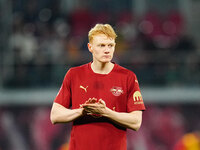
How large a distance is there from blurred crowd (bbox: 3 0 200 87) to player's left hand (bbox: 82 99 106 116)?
818 centimetres

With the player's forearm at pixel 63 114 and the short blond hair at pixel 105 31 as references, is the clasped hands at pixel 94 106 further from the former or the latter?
the short blond hair at pixel 105 31

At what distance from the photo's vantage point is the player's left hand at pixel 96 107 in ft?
13.2

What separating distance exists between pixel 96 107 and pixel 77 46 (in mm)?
9198

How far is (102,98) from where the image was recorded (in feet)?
14.1

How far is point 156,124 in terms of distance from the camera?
1246 centimetres

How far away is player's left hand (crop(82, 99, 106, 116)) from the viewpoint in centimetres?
402

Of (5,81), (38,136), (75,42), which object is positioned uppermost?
(75,42)

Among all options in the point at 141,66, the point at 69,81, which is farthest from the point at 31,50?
the point at 69,81

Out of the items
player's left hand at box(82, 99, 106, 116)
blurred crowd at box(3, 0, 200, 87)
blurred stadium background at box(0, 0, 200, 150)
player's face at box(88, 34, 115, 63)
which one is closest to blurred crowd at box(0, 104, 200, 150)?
blurred stadium background at box(0, 0, 200, 150)

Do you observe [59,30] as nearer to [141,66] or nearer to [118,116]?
[141,66]

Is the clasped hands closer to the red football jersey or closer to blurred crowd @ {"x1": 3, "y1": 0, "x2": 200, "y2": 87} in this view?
the red football jersey

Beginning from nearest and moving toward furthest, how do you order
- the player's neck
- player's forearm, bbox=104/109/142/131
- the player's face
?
player's forearm, bbox=104/109/142/131 → the player's face → the player's neck

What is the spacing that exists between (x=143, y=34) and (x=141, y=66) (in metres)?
1.85

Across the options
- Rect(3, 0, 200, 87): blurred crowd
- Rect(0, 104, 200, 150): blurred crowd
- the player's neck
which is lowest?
Rect(0, 104, 200, 150): blurred crowd
